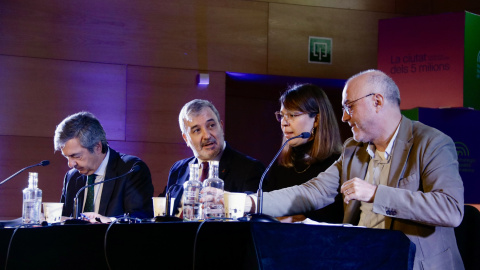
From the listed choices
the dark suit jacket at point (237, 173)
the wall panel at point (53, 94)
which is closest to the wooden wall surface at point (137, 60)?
the wall panel at point (53, 94)

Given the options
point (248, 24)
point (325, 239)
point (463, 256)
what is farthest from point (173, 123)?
point (325, 239)

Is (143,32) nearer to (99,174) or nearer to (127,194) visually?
(99,174)

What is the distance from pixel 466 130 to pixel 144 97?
242 centimetres

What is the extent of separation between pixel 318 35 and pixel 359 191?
10.6 ft

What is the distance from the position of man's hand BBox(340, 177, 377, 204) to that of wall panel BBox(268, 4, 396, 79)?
3.00 m

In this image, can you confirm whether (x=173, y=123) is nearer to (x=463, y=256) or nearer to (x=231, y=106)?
(x=231, y=106)

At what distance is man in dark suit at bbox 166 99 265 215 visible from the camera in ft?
11.2

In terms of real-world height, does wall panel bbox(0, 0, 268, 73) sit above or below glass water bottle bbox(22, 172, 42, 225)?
above

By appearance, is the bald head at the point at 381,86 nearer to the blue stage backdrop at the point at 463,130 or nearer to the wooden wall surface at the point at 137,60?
the blue stage backdrop at the point at 463,130

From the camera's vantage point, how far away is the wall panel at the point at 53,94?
15.8 feet

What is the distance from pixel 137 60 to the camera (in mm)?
5012

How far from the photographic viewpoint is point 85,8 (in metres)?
4.91

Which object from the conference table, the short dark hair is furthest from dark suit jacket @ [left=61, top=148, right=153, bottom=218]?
the conference table

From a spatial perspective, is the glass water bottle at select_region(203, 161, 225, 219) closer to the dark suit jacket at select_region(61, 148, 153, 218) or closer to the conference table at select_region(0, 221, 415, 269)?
the conference table at select_region(0, 221, 415, 269)
